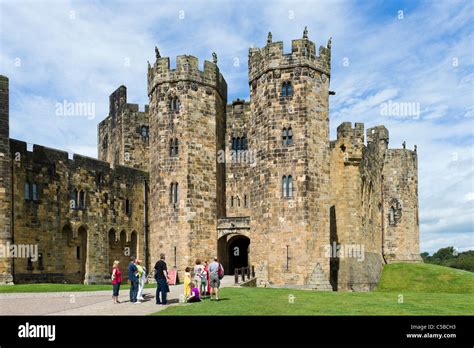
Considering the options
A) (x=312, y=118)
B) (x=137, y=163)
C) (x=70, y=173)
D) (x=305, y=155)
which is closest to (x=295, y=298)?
(x=305, y=155)

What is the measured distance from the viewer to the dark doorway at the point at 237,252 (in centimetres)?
4228

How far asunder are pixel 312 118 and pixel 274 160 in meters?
4.00

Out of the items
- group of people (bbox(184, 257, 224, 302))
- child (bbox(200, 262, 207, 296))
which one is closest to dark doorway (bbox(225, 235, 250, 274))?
child (bbox(200, 262, 207, 296))

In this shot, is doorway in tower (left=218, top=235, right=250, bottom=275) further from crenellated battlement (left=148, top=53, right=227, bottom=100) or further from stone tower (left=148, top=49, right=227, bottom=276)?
crenellated battlement (left=148, top=53, right=227, bottom=100)

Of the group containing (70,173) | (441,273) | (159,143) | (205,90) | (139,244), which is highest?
(205,90)

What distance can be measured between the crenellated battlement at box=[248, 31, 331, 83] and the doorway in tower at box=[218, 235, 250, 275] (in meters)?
12.7

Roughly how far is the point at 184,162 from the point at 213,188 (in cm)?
314

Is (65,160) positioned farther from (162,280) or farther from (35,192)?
(162,280)

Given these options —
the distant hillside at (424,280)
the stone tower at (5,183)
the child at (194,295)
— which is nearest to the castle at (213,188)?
the stone tower at (5,183)

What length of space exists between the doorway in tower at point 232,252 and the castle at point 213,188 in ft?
0.38

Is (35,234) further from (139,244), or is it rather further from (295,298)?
(295,298)
